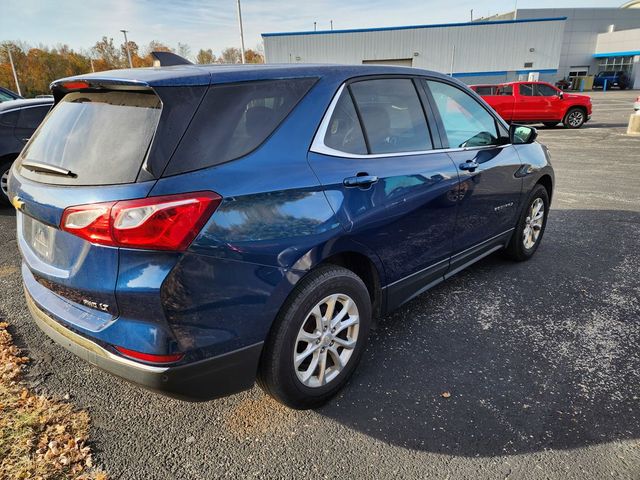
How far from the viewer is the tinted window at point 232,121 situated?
182 centimetres

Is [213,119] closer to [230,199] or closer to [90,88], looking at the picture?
[230,199]

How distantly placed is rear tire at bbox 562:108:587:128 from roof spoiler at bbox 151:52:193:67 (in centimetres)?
1757

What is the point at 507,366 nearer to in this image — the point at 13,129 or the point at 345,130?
the point at 345,130

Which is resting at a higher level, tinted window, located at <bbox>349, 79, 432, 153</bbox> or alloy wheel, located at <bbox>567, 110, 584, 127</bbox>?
tinted window, located at <bbox>349, 79, 432, 153</bbox>

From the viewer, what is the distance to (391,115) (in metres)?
2.82

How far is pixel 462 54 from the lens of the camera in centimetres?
3688

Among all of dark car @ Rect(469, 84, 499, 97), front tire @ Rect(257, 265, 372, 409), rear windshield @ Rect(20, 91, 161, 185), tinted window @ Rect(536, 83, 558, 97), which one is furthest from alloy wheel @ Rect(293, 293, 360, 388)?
tinted window @ Rect(536, 83, 558, 97)

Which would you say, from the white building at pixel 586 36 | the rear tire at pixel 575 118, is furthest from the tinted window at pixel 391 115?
the white building at pixel 586 36

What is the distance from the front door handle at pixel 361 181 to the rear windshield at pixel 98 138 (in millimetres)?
988

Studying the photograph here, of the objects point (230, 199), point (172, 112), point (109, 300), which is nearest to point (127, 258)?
point (109, 300)

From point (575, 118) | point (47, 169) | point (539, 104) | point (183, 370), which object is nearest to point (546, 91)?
point (539, 104)

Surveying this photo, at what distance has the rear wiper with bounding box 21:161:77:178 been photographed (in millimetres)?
1961

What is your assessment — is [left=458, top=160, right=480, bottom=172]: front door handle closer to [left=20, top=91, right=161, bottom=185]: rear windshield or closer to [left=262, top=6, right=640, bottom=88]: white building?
[left=20, top=91, right=161, bottom=185]: rear windshield

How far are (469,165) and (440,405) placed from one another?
68.5 inches
